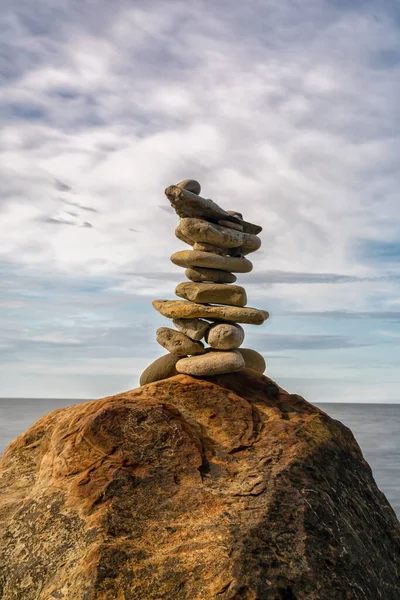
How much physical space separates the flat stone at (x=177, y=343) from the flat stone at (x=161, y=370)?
174 millimetres

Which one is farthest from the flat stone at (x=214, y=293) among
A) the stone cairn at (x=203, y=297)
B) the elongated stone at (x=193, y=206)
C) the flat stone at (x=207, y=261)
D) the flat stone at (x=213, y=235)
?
the elongated stone at (x=193, y=206)

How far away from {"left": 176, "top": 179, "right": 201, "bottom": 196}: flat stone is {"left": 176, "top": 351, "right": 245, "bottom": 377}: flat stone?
2.87m

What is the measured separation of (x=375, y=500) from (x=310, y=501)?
2002mm

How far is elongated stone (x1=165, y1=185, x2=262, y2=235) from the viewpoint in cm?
1134

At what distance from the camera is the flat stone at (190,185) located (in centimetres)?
1159

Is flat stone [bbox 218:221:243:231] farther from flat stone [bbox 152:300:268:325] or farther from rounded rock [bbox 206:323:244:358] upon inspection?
rounded rock [bbox 206:323:244:358]

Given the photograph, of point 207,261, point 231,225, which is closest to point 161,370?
point 207,261

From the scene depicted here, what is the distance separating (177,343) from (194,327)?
15.6 inches

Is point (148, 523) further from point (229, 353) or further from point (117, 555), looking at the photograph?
point (229, 353)

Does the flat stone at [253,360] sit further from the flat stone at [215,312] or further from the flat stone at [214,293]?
the flat stone at [214,293]

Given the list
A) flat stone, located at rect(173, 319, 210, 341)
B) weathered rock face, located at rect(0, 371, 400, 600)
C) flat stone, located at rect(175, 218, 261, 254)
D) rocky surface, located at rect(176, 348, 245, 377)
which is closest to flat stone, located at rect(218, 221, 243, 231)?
flat stone, located at rect(175, 218, 261, 254)

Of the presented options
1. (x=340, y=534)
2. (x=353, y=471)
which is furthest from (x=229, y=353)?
(x=340, y=534)

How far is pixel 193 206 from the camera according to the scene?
11539 mm

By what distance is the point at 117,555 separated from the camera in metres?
7.64
